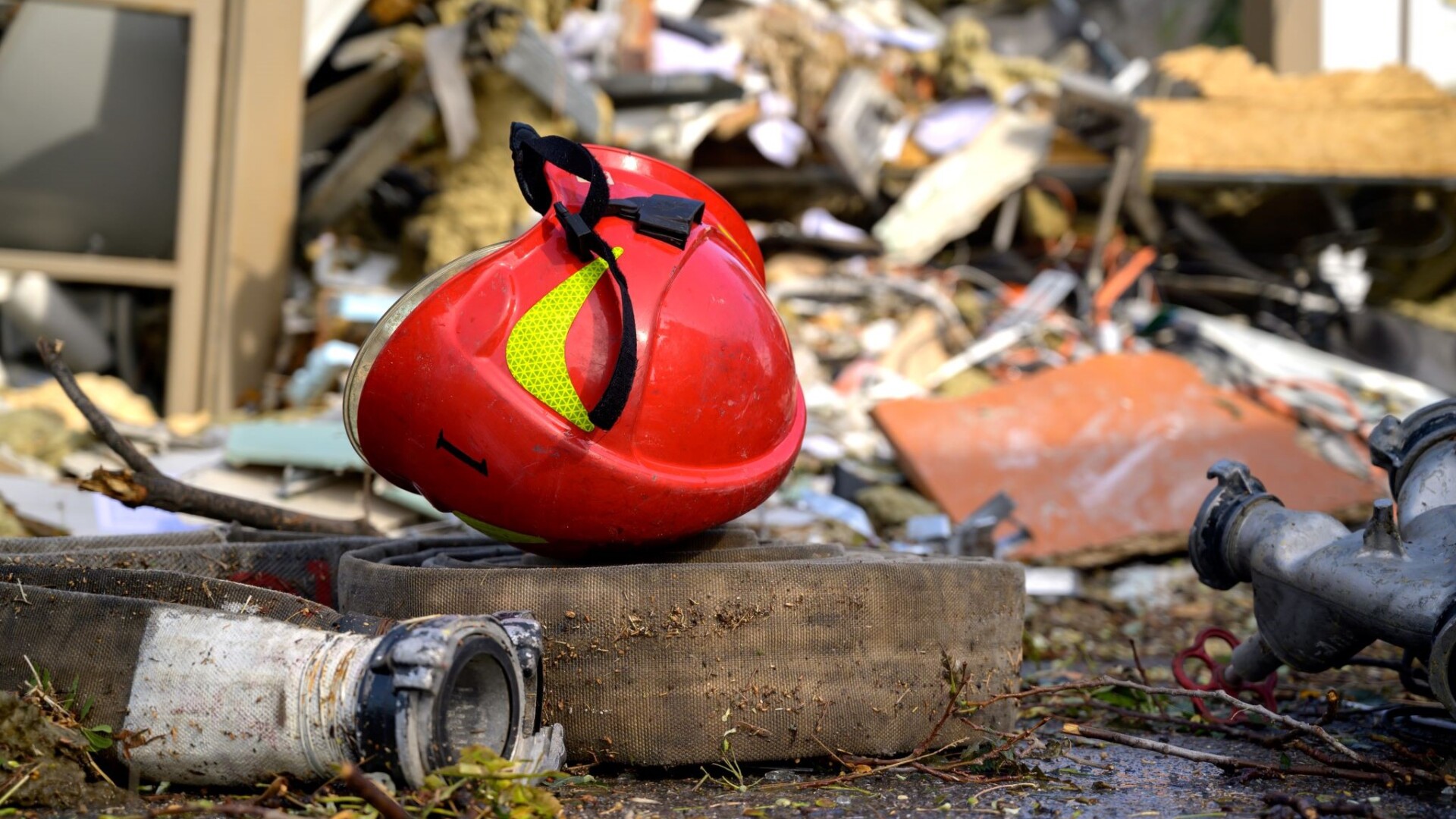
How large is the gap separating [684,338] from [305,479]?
2702 millimetres

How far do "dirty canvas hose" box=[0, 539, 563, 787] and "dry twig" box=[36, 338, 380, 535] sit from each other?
0.77 meters

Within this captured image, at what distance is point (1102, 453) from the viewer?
196 inches

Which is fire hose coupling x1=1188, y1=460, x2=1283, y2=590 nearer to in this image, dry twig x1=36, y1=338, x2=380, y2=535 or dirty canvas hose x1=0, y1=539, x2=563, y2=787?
dirty canvas hose x1=0, y1=539, x2=563, y2=787

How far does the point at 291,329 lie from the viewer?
5.80 meters

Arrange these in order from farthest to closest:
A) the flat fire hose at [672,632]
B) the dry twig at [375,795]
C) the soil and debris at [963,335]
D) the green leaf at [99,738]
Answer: the soil and debris at [963,335] < the flat fire hose at [672,632] < the green leaf at [99,738] < the dry twig at [375,795]

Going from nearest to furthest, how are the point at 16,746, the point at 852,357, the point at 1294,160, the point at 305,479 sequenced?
the point at 16,746 → the point at 305,479 → the point at 852,357 → the point at 1294,160

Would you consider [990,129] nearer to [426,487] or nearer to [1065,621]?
[1065,621]

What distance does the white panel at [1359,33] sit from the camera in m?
8.15

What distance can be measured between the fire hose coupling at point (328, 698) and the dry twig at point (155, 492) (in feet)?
3.12

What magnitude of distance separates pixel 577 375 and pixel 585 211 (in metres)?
0.26

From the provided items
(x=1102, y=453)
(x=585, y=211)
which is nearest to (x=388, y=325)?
(x=585, y=211)

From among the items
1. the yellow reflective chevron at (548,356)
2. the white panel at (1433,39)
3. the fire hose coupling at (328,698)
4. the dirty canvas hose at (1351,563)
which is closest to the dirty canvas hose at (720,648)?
the fire hose coupling at (328,698)

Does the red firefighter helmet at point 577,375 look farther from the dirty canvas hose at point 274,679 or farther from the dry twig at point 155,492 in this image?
the dry twig at point 155,492

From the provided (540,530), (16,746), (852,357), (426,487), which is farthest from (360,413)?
(852,357)
